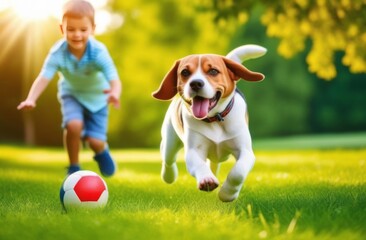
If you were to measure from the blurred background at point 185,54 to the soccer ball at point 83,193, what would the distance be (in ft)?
23.0

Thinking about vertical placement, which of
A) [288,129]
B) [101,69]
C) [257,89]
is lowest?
[288,129]

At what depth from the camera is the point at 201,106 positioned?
4.32m

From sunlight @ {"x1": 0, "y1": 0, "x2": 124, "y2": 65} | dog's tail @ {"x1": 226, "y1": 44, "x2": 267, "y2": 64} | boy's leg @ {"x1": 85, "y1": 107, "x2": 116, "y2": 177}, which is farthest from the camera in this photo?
sunlight @ {"x1": 0, "y1": 0, "x2": 124, "y2": 65}

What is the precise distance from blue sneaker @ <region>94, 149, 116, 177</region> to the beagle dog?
105 inches

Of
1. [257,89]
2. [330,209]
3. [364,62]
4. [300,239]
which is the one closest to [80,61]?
[330,209]

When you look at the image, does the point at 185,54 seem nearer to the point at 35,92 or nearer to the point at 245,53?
the point at 35,92

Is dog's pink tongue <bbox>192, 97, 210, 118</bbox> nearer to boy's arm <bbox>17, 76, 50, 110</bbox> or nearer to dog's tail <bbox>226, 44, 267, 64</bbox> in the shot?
dog's tail <bbox>226, 44, 267, 64</bbox>

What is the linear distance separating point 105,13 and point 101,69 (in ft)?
77.2

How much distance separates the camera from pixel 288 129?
34281 mm

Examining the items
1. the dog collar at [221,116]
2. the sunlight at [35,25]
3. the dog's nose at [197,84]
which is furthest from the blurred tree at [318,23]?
the sunlight at [35,25]

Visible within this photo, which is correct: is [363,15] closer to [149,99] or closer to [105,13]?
[149,99]

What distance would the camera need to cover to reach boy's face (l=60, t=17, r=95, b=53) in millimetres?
6008

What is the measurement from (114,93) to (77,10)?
0.93 meters

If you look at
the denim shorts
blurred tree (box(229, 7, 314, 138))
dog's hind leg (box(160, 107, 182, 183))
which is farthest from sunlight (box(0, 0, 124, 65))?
dog's hind leg (box(160, 107, 182, 183))
